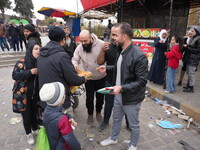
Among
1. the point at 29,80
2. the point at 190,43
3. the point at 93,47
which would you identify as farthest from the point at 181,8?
the point at 29,80

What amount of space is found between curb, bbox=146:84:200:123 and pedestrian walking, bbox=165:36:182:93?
0.89 ft

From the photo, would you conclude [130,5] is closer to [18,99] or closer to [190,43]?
[190,43]

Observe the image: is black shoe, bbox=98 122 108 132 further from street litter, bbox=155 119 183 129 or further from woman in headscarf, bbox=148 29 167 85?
woman in headscarf, bbox=148 29 167 85

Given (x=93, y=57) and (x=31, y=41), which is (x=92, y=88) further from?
(x=31, y=41)

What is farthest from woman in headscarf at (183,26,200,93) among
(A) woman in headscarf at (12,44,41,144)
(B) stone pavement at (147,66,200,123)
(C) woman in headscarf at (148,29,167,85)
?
(A) woman in headscarf at (12,44,41,144)

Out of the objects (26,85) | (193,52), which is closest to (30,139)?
(26,85)

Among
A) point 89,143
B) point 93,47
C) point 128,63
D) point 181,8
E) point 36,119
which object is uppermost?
point 181,8

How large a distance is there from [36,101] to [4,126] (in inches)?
54.0

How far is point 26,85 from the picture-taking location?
238 centimetres

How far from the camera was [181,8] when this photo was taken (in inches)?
328

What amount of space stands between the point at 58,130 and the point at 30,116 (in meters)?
1.32

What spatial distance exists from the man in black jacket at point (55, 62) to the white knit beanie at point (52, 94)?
45 cm

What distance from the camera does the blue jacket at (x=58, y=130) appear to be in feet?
4.90

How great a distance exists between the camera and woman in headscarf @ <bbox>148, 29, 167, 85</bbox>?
4616mm
